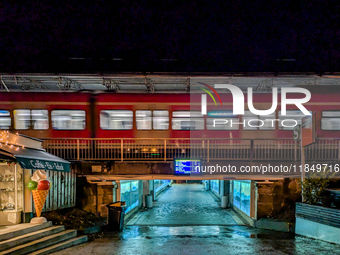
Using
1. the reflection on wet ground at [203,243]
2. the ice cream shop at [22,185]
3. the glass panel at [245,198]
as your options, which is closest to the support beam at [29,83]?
the ice cream shop at [22,185]

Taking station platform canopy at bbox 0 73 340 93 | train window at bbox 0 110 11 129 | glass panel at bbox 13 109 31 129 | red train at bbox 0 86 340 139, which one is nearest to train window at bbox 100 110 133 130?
red train at bbox 0 86 340 139

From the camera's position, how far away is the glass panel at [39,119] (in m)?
11.6

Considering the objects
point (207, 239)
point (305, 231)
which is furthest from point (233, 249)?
point (305, 231)

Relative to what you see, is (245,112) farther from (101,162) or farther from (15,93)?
(15,93)

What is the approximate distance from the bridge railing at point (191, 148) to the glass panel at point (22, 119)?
4.65ft

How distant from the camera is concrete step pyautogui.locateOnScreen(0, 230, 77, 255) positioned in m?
6.64

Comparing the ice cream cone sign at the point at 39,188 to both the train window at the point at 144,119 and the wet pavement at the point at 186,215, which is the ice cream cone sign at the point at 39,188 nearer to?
the wet pavement at the point at 186,215

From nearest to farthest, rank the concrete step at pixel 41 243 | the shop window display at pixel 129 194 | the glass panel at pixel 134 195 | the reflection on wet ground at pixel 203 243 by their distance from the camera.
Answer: the concrete step at pixel 41 243, the reflection on wet ground at pixel 203 243, the shop window display at pixel 129 194, the glass panel at pixel 134 195

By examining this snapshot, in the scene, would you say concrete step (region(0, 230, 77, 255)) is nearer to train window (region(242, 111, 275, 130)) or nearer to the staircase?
the staircase

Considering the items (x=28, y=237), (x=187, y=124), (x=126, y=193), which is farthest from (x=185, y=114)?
(x=28, y=237)

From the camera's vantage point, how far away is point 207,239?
29.0 ft

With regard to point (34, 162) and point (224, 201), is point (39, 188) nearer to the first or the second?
point (34, 162)

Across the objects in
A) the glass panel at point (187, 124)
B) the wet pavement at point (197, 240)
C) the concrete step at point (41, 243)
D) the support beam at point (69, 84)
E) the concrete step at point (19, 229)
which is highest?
the support beam at point (69, 84)

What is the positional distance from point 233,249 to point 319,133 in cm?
731
